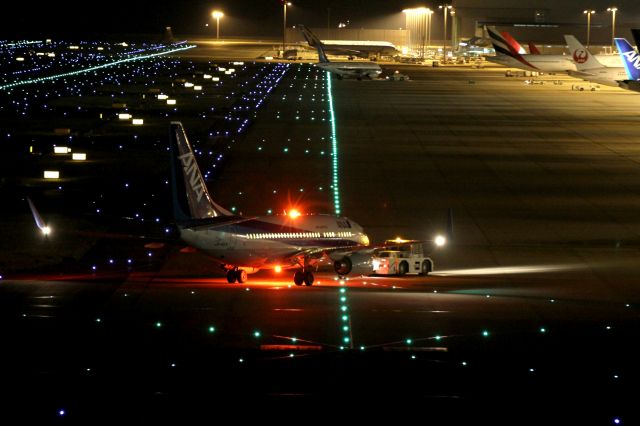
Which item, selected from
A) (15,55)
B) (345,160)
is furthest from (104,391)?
(15,55)

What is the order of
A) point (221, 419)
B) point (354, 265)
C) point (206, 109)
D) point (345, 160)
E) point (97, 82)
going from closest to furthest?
1. point (221, 419)
2. point (354, 265)
3. point (345, 160)
4. point (206, 109)
5. point (97, 82)

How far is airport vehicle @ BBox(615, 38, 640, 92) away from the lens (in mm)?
100875

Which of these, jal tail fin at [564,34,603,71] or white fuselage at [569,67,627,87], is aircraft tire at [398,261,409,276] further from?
jal tail fin at [564,34,603,71]

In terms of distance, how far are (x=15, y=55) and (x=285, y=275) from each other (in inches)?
5829

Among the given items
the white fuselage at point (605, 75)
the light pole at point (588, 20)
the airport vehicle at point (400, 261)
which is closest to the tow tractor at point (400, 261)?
the airport vehicle at point (400, 261)

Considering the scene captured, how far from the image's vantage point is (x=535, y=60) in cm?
13838

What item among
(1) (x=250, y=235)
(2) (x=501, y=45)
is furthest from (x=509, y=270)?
(2) (x=501, y=45)

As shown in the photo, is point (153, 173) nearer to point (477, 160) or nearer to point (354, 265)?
point (477, 160)

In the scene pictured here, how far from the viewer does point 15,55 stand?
17262cm

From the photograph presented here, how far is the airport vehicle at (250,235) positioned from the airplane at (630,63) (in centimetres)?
7343

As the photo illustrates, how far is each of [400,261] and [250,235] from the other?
479cm

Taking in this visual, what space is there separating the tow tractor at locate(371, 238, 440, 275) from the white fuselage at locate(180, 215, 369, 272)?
3.70ft

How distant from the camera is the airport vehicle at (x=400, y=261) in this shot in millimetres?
33500

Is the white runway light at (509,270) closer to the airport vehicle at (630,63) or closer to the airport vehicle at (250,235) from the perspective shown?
the airport vehicle at (250,235)
